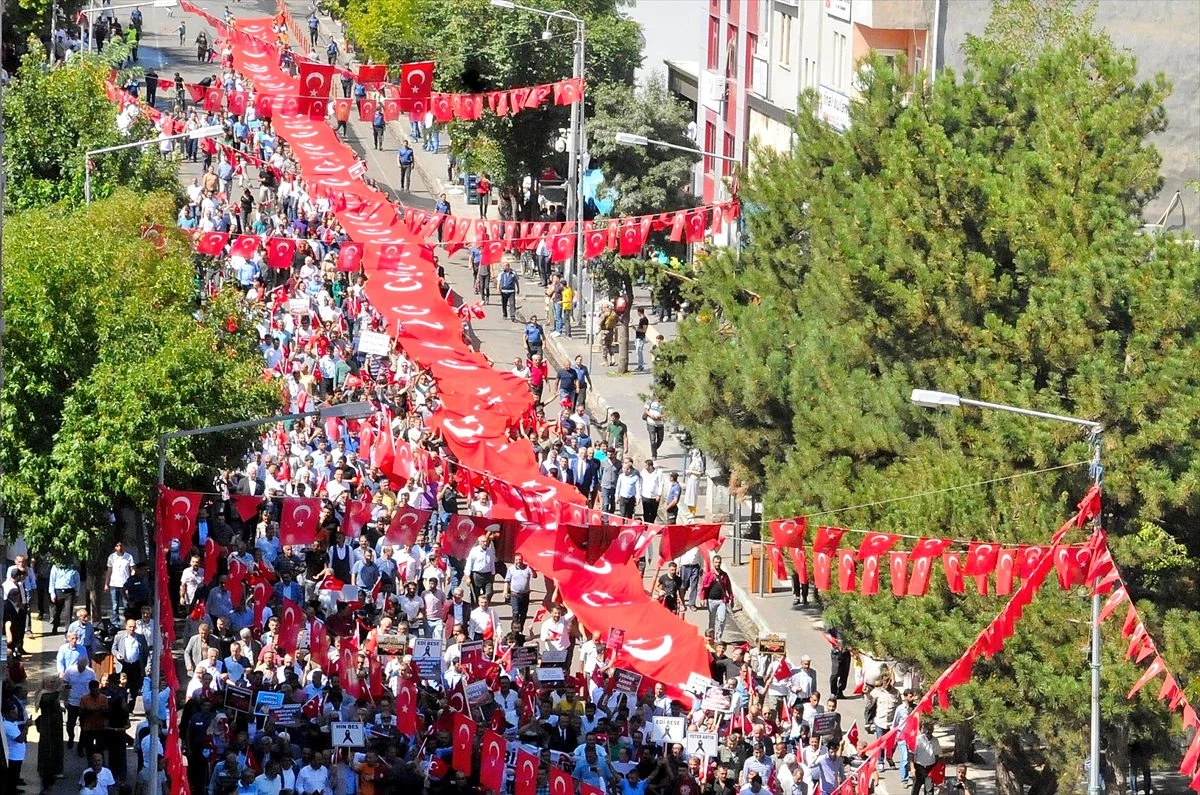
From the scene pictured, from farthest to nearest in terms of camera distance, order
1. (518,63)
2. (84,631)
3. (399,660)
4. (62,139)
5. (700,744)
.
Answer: (518,63), (62,139), (399,660), (84,631), (700,744)

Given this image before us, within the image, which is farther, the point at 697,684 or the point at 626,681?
the point at 697,684

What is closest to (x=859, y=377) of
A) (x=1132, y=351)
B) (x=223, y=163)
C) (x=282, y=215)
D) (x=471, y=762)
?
(x=1132, y=351)

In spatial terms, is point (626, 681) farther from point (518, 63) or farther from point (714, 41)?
point (714, 41)

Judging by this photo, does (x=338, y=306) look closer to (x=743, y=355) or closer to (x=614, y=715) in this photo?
(x=743, y=355)

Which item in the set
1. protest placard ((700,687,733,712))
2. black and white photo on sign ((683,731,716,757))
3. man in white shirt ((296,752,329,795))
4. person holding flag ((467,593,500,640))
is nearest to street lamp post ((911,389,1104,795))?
black and white photo on sign ((683,731,716,757))

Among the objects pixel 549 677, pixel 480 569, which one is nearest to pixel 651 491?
pixel 480 569

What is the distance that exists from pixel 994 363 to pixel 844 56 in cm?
2433

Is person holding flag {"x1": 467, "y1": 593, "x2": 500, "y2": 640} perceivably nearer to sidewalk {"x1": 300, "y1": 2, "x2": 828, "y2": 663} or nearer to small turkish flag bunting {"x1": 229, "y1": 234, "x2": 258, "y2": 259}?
sidewalk {"x1": 300, "y1": 2, "x2": 828, "y2": 663}

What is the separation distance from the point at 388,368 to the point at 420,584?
10.6 m

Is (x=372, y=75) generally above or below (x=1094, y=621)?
above

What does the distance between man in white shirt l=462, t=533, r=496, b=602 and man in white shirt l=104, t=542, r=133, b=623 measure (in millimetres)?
4588

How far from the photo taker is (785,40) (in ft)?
189

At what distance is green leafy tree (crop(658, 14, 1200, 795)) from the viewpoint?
27.5 metres

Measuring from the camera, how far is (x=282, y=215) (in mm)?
53250
